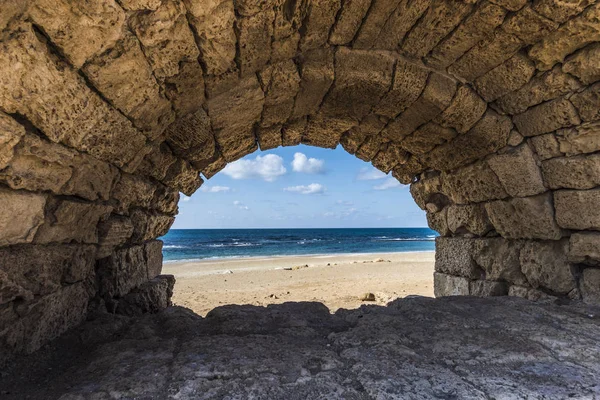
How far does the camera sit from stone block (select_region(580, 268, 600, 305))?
310 centimetres

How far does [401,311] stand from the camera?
3027 millimetres

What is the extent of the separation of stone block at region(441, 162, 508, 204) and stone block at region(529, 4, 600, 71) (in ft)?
3.80

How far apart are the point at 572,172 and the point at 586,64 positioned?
2.99ft

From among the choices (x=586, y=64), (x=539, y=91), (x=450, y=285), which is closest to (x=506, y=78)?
(x=539, y=91)

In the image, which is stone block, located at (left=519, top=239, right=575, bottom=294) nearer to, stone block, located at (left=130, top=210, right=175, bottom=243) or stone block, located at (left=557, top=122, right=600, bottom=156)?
stone block, located at (left=557, top=122, right=600, bottom=156)

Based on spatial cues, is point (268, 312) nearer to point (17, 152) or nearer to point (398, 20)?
point (17, 152)

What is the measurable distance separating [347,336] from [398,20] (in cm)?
228

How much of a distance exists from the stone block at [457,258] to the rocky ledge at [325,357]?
4.45 feet

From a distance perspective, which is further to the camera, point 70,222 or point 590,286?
point 590,286

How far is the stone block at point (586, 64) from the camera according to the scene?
2.62m

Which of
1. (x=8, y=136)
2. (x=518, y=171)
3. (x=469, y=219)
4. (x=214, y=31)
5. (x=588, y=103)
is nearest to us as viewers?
(x=8, y=136)

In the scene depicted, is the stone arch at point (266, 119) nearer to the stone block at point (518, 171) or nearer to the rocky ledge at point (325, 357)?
the stone block at point (518, 171)

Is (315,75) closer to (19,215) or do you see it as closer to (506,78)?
(506,78)

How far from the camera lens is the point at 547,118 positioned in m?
3.09
